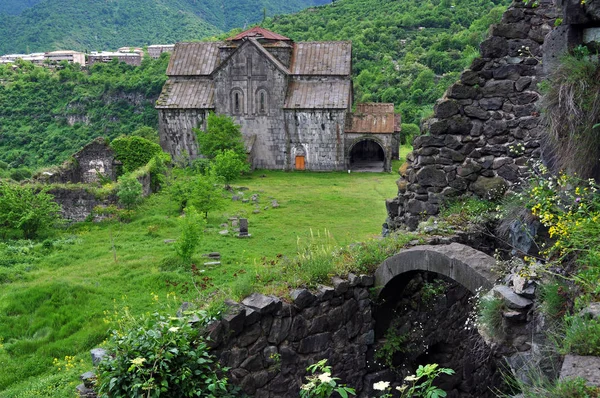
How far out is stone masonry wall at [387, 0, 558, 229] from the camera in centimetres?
652

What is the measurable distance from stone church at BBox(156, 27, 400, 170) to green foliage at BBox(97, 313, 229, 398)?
70.7 ft

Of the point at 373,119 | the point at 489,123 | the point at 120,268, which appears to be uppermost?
the point at 489,123

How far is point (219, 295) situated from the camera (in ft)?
18.3

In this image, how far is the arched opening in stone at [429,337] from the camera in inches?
247

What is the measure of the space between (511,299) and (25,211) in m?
15.0

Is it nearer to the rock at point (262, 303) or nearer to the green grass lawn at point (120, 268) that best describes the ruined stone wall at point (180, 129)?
the green grass lawn at point (120, 268)

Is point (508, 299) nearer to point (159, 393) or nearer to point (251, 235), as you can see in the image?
point (159, 393)

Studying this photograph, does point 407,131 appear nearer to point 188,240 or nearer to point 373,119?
point 373,119

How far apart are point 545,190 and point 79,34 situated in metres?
105

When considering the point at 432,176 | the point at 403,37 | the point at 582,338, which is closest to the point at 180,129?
the point at 432,176

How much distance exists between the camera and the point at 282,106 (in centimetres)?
2639

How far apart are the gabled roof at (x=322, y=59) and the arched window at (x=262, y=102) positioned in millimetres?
1812

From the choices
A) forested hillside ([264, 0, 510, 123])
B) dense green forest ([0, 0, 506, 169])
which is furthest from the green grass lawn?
dense green forest ([0, 0, 506, 169])

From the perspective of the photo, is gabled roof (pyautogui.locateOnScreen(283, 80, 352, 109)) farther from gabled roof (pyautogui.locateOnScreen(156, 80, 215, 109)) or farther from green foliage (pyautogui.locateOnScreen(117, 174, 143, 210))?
green foliage (pyautogui.locateOnScreen(117, 174, 143, 210))
